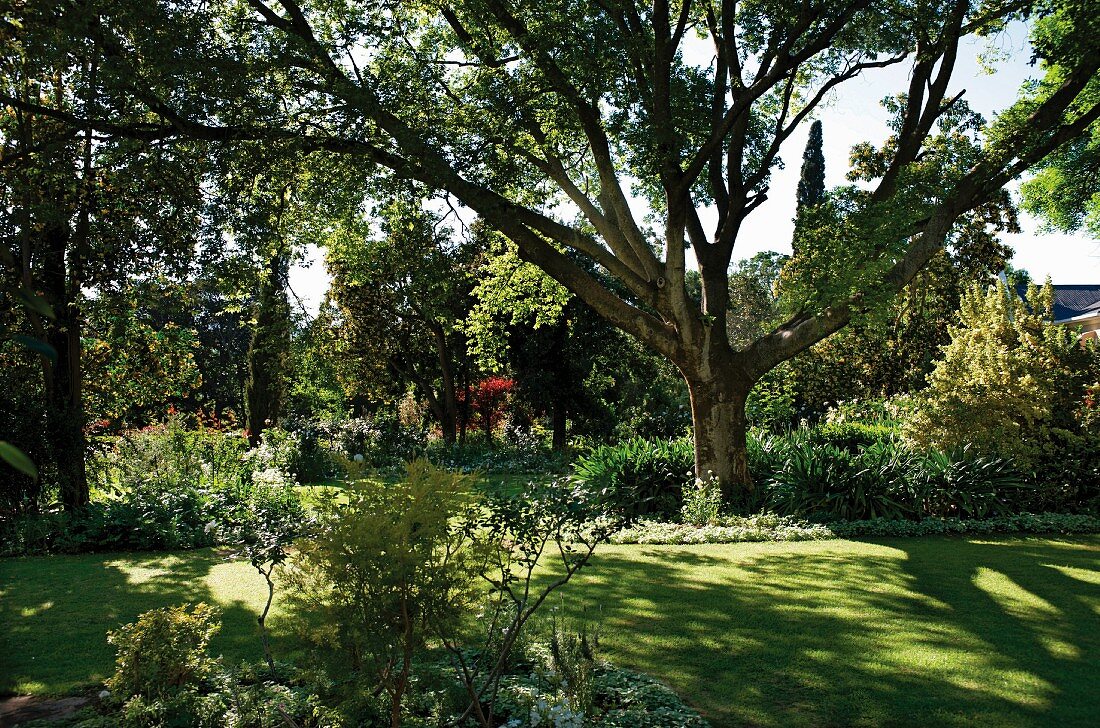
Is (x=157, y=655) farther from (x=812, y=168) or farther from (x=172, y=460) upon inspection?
(x=812, y=168)

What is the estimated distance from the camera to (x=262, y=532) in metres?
4.41

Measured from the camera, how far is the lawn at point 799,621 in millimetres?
4484

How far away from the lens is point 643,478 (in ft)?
39.8

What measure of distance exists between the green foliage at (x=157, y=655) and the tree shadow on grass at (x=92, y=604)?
1.00 metres

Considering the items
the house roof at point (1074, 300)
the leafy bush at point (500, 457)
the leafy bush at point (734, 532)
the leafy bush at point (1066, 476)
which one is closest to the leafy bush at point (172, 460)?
the leafy bush at point (500, 457)

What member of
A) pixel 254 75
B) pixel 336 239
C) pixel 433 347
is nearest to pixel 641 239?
pixel 336 239

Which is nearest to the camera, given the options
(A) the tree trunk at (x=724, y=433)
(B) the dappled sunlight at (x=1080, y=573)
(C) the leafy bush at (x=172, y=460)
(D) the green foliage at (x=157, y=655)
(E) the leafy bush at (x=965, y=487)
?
(D) the green foliage at (x=157, y=655)

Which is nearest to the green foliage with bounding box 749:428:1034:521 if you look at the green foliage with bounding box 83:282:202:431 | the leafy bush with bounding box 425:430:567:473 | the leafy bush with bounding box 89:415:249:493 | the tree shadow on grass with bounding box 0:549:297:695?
the leafy bush with bounding box 425:430:567:473

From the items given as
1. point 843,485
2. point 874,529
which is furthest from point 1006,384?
point 874,529

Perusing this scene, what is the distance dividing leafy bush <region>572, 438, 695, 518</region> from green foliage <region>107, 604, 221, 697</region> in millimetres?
8042

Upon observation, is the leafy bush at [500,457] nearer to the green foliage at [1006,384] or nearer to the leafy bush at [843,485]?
the leafy bush at [843,485]

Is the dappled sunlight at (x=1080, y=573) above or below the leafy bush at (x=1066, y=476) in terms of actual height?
below

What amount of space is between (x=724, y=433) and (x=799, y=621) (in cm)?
533

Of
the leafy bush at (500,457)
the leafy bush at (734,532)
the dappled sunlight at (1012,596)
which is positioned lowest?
the dappled sunlight at (1012,596)
